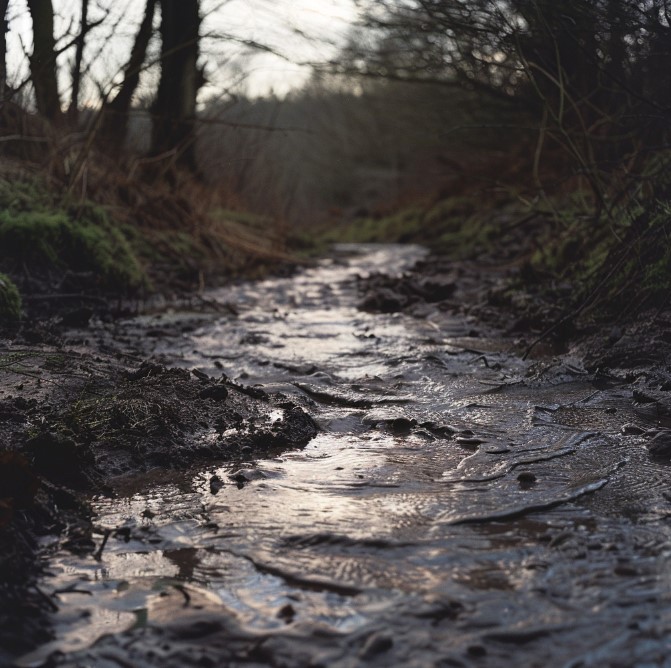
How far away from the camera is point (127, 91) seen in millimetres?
6934

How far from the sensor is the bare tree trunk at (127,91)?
610 centimetres

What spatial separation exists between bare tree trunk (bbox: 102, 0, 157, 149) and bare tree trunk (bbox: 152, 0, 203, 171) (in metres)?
0.17

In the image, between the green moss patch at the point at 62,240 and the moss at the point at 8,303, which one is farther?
the green moss patch at the point at 62,240

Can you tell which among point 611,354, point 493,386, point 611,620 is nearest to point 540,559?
point 611,620

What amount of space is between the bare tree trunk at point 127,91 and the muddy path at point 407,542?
3.73 meters

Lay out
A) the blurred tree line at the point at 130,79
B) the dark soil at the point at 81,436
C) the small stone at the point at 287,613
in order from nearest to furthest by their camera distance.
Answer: the small stone at the point at 287,613
the dark soil at the point at 81,436
the blurred tree line at the point at 130,79

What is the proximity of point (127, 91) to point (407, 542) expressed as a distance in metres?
6.09

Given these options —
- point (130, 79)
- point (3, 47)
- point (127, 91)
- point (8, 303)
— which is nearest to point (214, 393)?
point (8, 303)

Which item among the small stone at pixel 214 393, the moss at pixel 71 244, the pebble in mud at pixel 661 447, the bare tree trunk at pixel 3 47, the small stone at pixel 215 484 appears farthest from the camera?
the moss at pixel 71 244

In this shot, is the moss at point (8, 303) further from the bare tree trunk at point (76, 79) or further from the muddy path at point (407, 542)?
the bare tree trunk at point (76, 79)

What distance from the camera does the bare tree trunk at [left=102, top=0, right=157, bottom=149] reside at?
20.0 feet

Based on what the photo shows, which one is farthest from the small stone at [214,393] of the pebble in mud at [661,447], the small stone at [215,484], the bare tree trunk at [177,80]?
the bare tree trunk at [177,80]

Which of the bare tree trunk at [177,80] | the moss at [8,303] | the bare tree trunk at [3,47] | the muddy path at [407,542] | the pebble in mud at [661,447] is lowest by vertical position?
the muddy path at [407,542]

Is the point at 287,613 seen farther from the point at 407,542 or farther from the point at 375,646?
the point at 407,542
